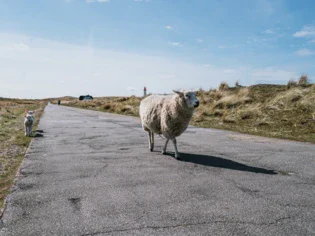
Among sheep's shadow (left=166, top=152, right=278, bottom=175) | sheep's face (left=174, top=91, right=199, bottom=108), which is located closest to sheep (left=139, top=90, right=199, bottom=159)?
sheep's face (left=174, top=91, right=199, bottom=108)

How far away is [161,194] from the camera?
14.4ft

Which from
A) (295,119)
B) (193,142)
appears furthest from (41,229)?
(295,119)

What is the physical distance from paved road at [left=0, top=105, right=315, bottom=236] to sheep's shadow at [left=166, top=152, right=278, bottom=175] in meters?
0.02

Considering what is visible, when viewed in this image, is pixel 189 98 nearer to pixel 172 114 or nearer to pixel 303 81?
pixel 172 114

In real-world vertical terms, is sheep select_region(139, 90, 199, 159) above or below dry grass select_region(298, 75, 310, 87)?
below

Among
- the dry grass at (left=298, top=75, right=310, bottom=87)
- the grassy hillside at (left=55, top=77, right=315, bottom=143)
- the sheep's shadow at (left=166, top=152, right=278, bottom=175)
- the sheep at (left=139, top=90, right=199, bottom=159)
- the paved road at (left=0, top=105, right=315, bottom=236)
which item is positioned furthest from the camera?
the dry grass at (left=298, top=75, right=310, bottom=87)

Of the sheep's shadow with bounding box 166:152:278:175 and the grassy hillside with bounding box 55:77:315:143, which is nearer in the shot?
the sheep's shadow with bounding box 166:152:278:175

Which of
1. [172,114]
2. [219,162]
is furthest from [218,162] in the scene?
[172,114]

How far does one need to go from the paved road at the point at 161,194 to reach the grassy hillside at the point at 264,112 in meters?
5.82

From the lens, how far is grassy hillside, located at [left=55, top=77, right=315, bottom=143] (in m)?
13.3

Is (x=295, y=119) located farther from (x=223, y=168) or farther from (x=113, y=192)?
(x=113, y=192)

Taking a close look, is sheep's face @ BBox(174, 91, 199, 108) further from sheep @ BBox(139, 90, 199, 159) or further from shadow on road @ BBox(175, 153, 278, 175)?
shadow on road @ BBox(175, 153, 278, 175)

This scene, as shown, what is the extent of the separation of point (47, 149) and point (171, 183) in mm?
4645

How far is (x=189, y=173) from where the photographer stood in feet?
18.6
